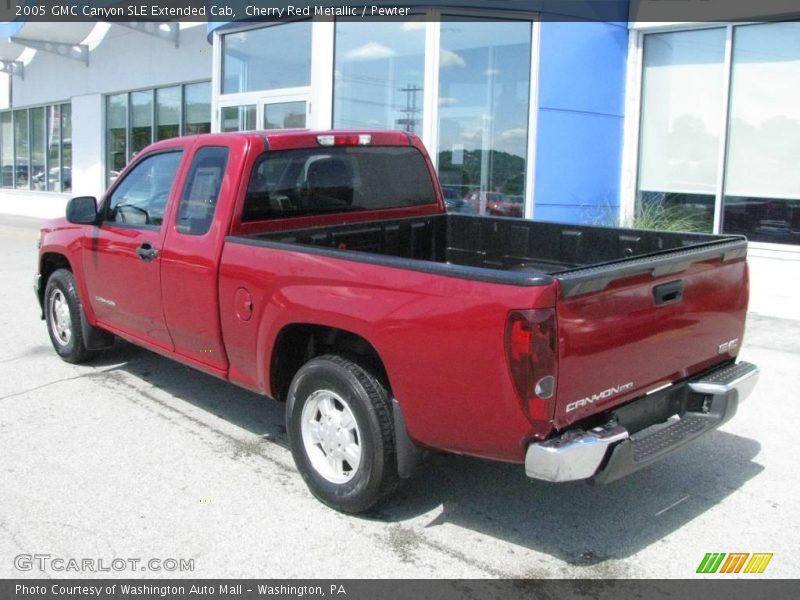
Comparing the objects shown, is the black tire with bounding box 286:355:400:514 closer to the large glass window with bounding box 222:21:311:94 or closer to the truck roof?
the truck roof

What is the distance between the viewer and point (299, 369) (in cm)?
439

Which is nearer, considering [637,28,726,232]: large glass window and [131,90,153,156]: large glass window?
[637,28,726,232]: large glass window

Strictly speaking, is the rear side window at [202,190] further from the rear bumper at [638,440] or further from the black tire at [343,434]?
the rear bumper at [638,440]

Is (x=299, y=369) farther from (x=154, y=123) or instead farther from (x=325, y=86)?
(x=154, y=123)

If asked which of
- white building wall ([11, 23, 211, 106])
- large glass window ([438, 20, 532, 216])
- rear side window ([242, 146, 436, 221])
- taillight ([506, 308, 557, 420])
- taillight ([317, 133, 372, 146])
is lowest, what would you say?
taillight ([506, 308, 557, 420])

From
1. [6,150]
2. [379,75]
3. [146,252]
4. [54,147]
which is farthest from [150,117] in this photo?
[146,252]

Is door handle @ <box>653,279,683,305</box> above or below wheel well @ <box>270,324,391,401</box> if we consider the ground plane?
above

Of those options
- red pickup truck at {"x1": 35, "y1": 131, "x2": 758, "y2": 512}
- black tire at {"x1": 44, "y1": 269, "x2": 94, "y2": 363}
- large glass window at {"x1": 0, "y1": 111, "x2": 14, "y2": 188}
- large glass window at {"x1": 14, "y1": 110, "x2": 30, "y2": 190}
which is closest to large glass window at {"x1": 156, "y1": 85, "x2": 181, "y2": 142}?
large glass window at {"x1": 14, "y1": 110, "x2": 30, "y2": 190}

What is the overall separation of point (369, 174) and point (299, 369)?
166cm

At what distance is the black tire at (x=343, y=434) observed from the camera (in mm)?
3818

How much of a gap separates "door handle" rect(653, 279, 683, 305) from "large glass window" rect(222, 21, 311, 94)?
8.85 metres

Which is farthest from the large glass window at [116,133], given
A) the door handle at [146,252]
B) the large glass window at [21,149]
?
the door handle at [146,252]

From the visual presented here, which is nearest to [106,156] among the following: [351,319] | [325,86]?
[325,86]

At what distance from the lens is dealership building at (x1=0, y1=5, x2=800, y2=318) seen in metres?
9.84
